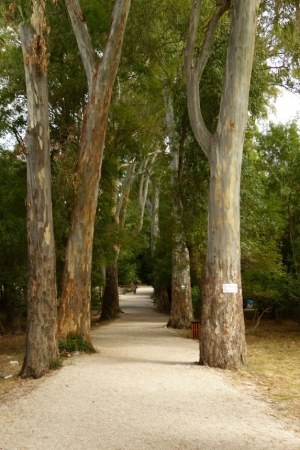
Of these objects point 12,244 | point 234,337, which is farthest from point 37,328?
point 12,244

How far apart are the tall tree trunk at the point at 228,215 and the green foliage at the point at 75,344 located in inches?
131

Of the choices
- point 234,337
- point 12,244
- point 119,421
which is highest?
point 12,244

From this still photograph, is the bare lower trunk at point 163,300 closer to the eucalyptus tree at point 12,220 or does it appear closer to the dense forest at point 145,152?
the dense forest at point 145,152

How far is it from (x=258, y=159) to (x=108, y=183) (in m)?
7.01

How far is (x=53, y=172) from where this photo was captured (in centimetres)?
1598

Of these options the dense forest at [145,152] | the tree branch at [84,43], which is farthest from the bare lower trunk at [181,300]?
the tree branch at [84,43]

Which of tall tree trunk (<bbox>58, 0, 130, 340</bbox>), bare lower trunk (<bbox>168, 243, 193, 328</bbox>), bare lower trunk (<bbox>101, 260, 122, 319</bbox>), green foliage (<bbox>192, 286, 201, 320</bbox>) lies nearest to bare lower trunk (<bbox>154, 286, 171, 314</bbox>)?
bare lower trunk (<bbox>101, 260, 122, 319</bbox>)

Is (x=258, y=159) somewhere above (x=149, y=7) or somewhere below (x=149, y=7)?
below

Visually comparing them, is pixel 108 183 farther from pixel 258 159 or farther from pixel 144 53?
pixel 258 159

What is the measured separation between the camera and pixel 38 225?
1062cm

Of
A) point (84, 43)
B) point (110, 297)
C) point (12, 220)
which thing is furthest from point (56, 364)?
point (110, 297)

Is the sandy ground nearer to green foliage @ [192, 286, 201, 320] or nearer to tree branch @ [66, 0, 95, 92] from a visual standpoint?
tree branch @ [66, 0, 95, 92]

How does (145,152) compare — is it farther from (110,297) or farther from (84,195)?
(84,195)

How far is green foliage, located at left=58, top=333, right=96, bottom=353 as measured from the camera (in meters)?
12.9
